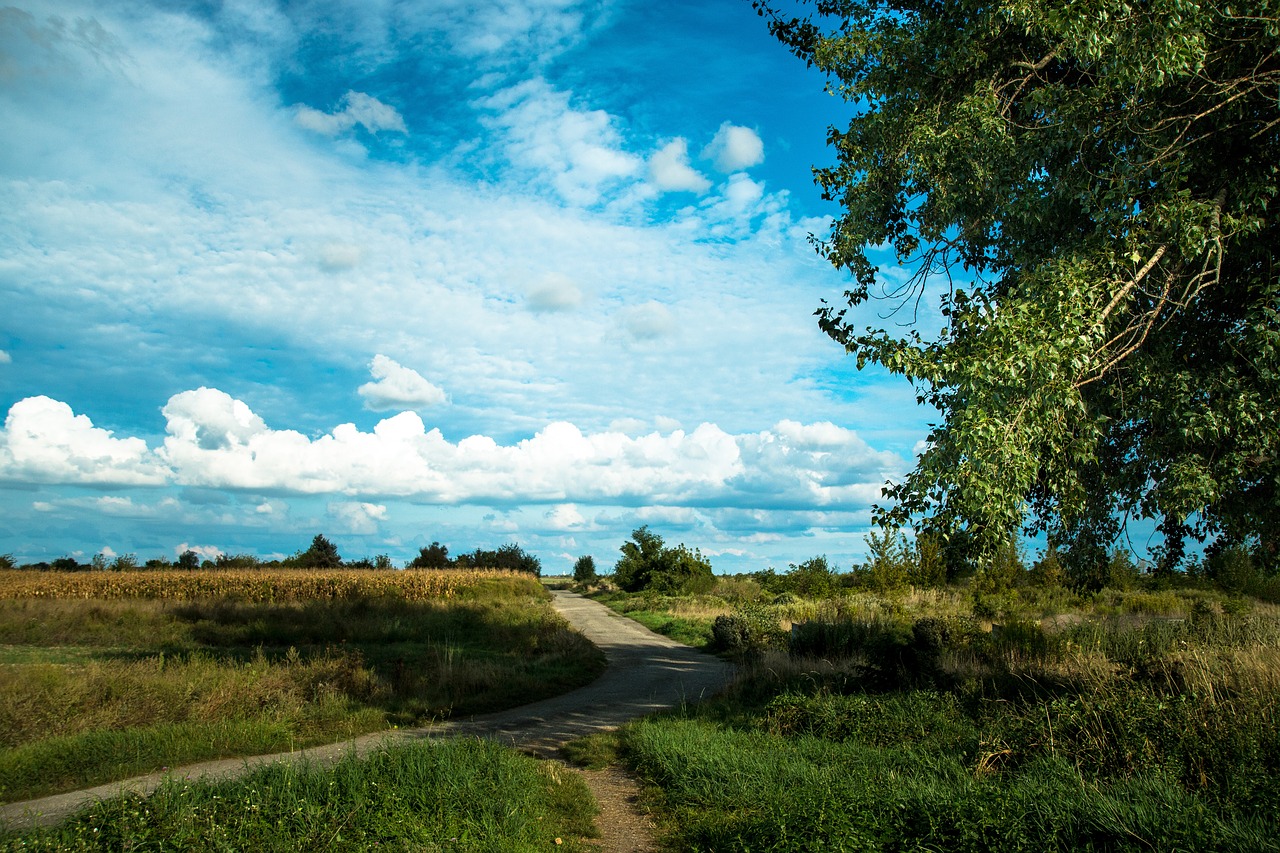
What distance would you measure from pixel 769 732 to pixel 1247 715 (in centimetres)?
531

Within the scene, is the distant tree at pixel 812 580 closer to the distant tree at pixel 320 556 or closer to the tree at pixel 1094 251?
the tree at pixel 1094 251

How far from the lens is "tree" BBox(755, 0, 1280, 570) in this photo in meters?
7.61

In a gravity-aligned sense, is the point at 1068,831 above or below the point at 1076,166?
below

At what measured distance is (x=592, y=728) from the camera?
12.6 metres

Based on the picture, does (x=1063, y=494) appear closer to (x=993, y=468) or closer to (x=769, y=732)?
(x=993, y=468)

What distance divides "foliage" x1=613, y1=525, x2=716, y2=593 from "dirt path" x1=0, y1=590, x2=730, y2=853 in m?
26.8

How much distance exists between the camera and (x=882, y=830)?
545 cm

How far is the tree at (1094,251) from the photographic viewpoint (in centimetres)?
761

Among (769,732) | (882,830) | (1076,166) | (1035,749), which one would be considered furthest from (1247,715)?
(1076,166)

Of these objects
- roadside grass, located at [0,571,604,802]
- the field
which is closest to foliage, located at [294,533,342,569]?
roadside grass, located at [0,571,604,802]

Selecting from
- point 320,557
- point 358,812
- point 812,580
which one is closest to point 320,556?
point 320,557

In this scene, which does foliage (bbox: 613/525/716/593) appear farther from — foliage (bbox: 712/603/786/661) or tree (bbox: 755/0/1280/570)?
tree (bbox: 755/0/1280/570)

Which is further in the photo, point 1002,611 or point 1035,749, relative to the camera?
point 1002,611

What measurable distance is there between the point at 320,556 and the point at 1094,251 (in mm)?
70411
